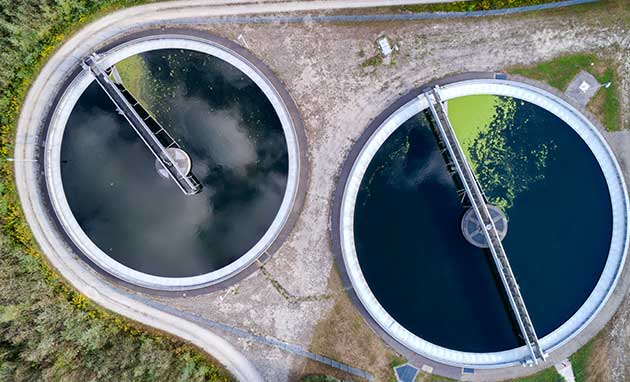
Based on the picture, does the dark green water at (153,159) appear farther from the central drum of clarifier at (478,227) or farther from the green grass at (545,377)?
the green grass at (545,377)

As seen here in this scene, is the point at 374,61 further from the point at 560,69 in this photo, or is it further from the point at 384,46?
the point at 560,69

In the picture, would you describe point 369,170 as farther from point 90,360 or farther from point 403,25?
point 90,360

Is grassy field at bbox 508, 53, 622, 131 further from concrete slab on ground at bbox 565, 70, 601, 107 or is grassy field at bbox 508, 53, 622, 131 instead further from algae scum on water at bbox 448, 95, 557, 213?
algae scum on water at bbox 448, 95, 557, 213

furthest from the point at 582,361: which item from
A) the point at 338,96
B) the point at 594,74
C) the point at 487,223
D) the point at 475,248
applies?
the point at 338,96

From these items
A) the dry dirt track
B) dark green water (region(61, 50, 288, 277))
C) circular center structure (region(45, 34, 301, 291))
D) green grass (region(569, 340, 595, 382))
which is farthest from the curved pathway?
green grass (region(569, 340, 595, 382))

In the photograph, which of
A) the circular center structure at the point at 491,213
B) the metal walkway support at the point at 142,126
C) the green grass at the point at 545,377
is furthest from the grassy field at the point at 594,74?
the metal walkway support at the point at 142,126

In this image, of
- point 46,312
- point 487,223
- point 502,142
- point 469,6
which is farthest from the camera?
point 502,142
